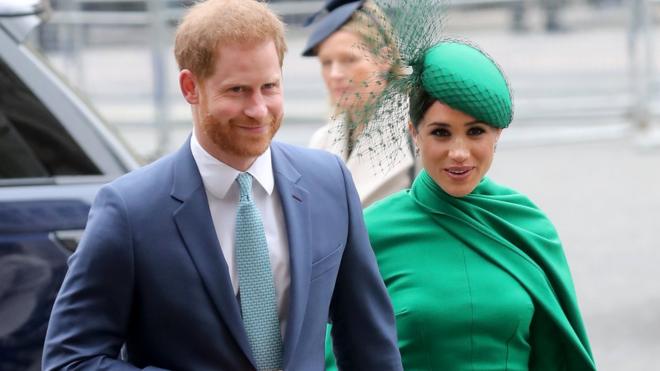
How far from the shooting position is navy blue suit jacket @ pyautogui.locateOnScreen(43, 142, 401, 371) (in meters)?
2.69

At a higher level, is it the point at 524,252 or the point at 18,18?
the point at 18,18

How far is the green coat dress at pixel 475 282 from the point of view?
3281 mm

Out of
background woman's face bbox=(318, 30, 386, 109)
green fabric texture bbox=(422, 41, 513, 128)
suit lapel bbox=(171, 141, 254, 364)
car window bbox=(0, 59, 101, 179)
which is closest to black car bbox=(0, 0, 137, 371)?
car window bbox=(0, 59, 101, 179)

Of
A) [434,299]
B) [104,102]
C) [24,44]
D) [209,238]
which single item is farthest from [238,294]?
[104,102]

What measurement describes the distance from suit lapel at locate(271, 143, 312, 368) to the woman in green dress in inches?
21.0

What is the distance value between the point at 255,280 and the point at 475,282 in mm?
731

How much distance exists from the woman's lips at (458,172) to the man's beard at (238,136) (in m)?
0.71

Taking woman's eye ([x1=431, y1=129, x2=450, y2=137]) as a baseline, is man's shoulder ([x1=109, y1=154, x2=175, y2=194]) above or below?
above

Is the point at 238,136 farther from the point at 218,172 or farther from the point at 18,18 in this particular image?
the point at 18,18

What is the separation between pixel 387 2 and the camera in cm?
342

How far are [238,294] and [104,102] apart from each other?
10.7 metres

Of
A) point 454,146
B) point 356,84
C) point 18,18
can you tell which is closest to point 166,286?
point 454,146

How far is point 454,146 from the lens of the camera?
3.29 meters

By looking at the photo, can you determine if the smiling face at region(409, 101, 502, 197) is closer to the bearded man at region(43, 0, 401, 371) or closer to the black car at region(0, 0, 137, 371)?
the bearded man at region(43, 0, 401, 371)
